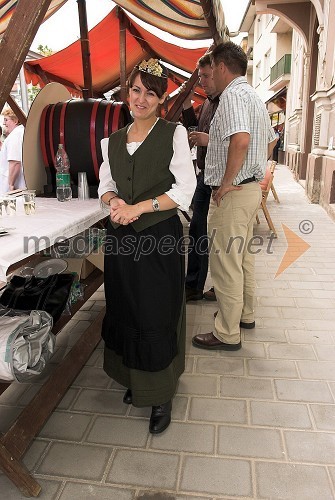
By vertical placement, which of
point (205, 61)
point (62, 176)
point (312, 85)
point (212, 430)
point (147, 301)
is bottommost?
point (212, 430)

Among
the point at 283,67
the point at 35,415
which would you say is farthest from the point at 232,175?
the point at 283,67

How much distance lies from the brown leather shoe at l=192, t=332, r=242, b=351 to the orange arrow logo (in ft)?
5.68

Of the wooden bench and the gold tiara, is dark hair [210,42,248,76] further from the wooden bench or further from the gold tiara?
the wooden bench

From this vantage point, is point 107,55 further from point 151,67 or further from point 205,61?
point 151,67

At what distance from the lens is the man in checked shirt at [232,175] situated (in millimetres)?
2463

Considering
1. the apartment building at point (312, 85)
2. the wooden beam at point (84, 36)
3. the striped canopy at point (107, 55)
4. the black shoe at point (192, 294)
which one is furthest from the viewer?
the apartment building at point (312, 85)

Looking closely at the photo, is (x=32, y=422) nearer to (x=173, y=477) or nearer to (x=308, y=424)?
(x=173, y=477)

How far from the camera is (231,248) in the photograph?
8.79 feet

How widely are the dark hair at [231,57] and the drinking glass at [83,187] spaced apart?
3.75 ft

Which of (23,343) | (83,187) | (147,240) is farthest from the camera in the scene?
(83,187)

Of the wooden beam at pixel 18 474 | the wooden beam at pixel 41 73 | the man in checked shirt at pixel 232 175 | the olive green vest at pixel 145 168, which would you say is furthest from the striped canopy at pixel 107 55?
the wooden beam at pixel 18 474

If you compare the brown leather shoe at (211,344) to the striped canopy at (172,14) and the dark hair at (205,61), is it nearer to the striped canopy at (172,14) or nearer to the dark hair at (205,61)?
the dark hair at (205,61)

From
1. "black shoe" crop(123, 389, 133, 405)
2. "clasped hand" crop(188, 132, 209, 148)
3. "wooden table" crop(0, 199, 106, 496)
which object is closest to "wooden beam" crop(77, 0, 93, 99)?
"clasped hand" crop(188, 132, 209, 148)

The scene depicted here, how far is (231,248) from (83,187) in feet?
3.49
